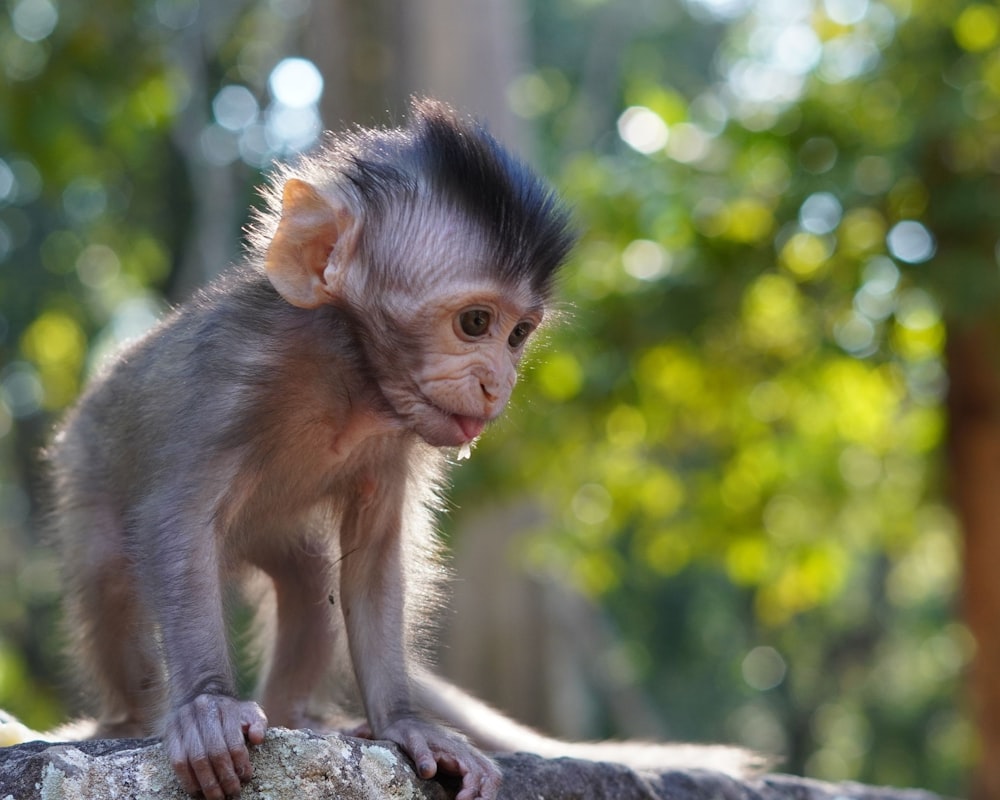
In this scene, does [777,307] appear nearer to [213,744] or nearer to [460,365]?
[460,365]

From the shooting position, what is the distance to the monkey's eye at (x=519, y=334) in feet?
13.9

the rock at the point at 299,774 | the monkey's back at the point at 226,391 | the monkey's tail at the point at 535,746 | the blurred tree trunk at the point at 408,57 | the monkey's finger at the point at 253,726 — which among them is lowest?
the monkey's tail at the point at 535,746

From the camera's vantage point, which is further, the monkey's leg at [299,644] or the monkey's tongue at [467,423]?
the monkey's leg at [299,644]

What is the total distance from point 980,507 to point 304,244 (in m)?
6.43

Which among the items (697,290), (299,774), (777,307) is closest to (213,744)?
(299,774)

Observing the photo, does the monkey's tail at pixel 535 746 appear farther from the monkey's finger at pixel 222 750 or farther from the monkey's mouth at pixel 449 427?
the monkey's finger at pixel 222 750

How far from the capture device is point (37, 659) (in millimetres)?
24234

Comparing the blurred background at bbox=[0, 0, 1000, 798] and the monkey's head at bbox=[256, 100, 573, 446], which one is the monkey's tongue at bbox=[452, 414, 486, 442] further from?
the blurred background at bbox=[0, 0, 1000, 798]

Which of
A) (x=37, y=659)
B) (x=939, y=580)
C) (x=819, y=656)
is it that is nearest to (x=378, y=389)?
(x=37, y=659)

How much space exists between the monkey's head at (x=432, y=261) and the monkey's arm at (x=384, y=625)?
0.55 m

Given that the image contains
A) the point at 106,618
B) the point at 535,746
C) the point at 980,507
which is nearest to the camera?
the point at 106,618

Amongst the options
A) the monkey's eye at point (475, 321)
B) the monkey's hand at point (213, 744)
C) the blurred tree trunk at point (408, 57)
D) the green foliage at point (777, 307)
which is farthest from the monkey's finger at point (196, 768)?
the blurred tree trunk at point (408, 57)

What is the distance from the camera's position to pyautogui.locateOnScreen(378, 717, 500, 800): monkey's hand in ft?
12.3

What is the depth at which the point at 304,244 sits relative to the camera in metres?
4.25
